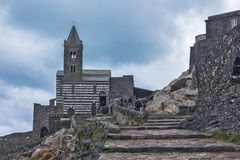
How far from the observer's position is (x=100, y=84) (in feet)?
178

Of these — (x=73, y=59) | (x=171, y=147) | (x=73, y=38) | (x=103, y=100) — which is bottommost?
(x=171, y=147)

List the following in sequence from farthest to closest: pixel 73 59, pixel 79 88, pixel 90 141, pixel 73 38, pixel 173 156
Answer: pixel 73 38 → pixel 73 59 → pixel 79 88 → pixel 90 141 → pixel 173 156

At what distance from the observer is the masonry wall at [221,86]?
10492mm

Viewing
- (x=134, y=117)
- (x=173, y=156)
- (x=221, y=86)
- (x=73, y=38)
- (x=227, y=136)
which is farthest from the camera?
(x=73, y=38)

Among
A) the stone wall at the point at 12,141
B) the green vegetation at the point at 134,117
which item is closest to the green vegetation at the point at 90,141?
the green vegetation at the point at 134,117

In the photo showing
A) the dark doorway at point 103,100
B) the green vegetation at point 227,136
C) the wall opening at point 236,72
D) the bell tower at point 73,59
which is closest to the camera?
the green vegetation at point 227,136

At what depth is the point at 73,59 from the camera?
55.6m

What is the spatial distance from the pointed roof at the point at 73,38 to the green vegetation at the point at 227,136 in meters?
45.6

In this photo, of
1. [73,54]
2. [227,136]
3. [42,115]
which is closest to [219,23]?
[73,54]

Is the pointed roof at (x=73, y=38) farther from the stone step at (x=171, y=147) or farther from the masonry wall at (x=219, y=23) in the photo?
the stone step at (x=171, y=147)

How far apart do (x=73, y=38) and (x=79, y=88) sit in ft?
20.7

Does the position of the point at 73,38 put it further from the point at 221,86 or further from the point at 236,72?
the point at 236,72

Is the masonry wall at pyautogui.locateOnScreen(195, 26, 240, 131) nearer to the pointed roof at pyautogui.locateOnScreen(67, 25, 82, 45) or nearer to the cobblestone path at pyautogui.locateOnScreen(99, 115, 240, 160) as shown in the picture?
the cobblestone path at pyautogui.locateOnScreen(99, 115, 240, 160)

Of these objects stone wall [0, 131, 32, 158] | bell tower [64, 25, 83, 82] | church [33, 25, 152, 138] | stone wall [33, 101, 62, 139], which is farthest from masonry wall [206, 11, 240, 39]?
stone wall [0, 131, 32, 158]
